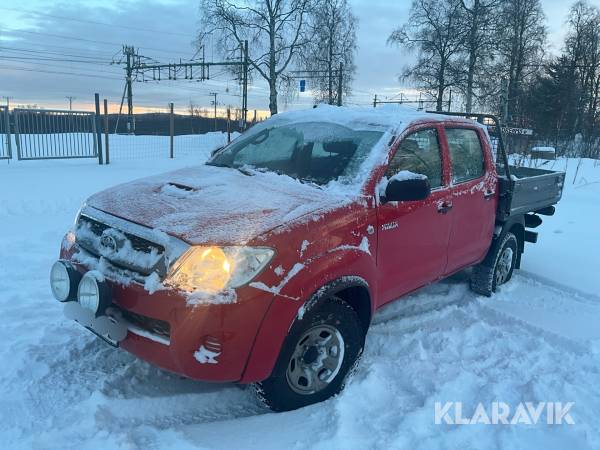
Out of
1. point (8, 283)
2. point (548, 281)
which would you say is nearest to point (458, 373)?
point (548, 281)

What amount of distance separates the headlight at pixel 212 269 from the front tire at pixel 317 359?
18.1 inches

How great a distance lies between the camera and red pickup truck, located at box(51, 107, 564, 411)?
8.30ft

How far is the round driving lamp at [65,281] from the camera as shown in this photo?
2869 millimetres

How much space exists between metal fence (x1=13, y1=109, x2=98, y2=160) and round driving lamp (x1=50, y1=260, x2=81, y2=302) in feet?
39.0

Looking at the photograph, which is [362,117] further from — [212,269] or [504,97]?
[504,97]

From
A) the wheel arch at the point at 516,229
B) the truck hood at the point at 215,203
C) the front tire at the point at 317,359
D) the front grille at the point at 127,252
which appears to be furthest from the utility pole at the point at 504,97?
the front grille at the point at 127,252

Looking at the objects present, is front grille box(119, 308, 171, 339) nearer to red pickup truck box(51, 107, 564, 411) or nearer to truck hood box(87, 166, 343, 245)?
red pickup truck box(51, 107, 564, 411)

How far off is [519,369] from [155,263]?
271 centimetres

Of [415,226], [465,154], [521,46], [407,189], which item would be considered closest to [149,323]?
[407,189]

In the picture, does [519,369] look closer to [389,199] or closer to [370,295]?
[370,295]

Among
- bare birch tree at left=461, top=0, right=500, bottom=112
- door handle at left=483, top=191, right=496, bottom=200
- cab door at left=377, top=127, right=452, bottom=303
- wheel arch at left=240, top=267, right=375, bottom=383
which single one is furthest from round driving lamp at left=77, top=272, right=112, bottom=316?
bare birch tree at left=461, top=0, right=500, bottom=112

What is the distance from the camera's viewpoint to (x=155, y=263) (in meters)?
2.61

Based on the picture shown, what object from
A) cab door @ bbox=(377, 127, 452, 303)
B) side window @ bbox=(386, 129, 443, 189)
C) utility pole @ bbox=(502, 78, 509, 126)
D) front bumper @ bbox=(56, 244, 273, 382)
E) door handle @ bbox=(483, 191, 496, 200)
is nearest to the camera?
front bumper @ bbox=(56, 244, 273, 382)

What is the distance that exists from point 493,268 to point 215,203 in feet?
11.3
